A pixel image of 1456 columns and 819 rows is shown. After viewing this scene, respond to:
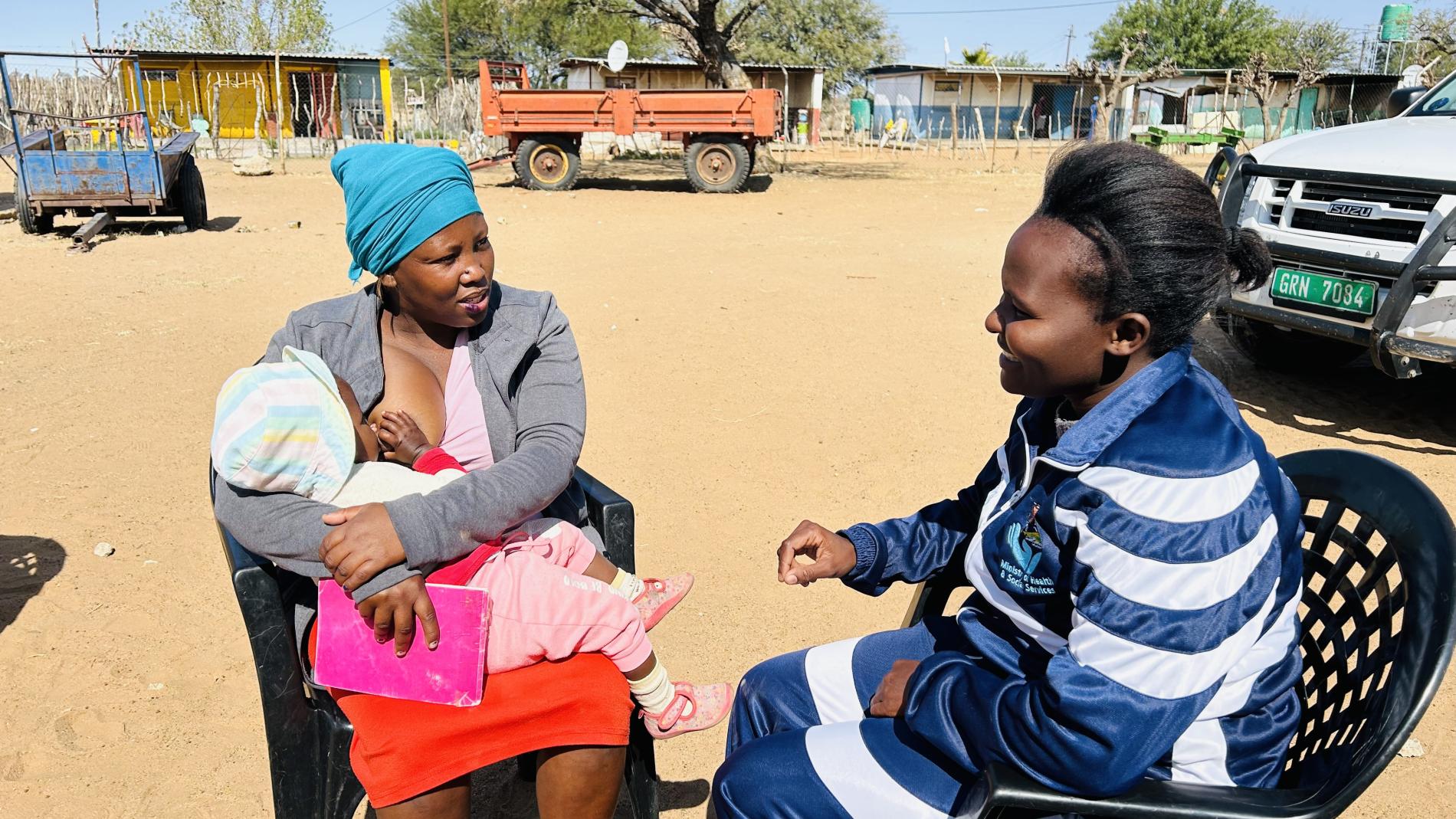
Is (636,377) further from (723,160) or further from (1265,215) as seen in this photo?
(723,160)

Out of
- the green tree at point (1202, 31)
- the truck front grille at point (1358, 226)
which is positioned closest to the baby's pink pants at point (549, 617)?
the truck front grille at point (1358, 226)

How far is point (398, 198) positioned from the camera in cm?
205

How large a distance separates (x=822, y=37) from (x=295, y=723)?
157 ft

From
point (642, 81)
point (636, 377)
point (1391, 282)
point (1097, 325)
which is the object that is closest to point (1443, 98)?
point (1391, 282)

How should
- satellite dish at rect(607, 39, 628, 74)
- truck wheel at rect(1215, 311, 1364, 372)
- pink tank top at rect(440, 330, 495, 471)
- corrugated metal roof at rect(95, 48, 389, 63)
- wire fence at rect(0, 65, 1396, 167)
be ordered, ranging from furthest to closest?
corrugated metal roof at rect(95, 48, 389, 63) < wire fence at rect(0, 65, 1396, 167) < satellite dish at rect(607, 39, 628, 74) < truck wheel at rect(1215, 311, 1364, 372) < pink tank top at rect(440, 330, 495, 471)

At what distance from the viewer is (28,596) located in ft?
11.0

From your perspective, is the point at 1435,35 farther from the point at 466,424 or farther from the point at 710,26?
the point at 466,424

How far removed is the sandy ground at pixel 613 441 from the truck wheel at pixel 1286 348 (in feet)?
0.56

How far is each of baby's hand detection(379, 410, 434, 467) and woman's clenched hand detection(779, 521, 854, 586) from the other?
77 centimetres

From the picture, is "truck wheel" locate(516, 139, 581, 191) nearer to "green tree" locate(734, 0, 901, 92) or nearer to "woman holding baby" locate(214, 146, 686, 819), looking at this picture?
"woman holding baby" locate(214, 146, 686, 819)

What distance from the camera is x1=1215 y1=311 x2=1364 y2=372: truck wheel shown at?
5867mm

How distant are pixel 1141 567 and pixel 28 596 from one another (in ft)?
11.5

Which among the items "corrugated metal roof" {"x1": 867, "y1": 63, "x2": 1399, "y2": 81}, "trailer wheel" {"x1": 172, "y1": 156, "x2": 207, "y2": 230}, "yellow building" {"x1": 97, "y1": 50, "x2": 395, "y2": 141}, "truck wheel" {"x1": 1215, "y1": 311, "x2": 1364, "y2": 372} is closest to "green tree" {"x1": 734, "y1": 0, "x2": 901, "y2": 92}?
"corrugated metal roof" {"x1": 867, "y1": 63, "x2": 1399, "y2": 81}

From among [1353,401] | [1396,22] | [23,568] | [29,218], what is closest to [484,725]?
[23,568]
